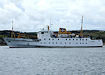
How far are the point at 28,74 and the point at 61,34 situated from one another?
46.3 meters

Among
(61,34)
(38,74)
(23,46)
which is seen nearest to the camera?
(38,74)

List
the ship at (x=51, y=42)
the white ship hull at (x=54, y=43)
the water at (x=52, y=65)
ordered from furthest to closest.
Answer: the ship at (x=51, y=42)
the white ship hull at (x=54, y=43)
the water at (x=52, y=65)

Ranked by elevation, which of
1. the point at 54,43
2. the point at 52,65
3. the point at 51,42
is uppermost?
the point at 51,42

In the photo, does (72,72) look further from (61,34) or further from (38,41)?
(61,34)

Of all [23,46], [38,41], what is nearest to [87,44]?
[38,41]

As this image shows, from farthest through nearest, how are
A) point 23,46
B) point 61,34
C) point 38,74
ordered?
point 61,34 < point 23,46 < point 38,74

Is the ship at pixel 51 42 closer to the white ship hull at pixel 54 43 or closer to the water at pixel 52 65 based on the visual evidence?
the white ship hull at pixel 54 43

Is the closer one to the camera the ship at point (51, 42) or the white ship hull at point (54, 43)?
the white ship hull at point (54, 43)

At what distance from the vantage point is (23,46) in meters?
55.8

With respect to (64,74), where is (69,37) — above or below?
above

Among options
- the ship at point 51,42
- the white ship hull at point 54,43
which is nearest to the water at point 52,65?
the white ship hull at point 54,43

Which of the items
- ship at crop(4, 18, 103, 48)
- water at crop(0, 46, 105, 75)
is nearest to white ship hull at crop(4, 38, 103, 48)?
ship at crop(4, 18, 103, 48)

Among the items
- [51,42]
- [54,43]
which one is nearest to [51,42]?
[51,42]

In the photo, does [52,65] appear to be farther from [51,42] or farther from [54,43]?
[54,43]
